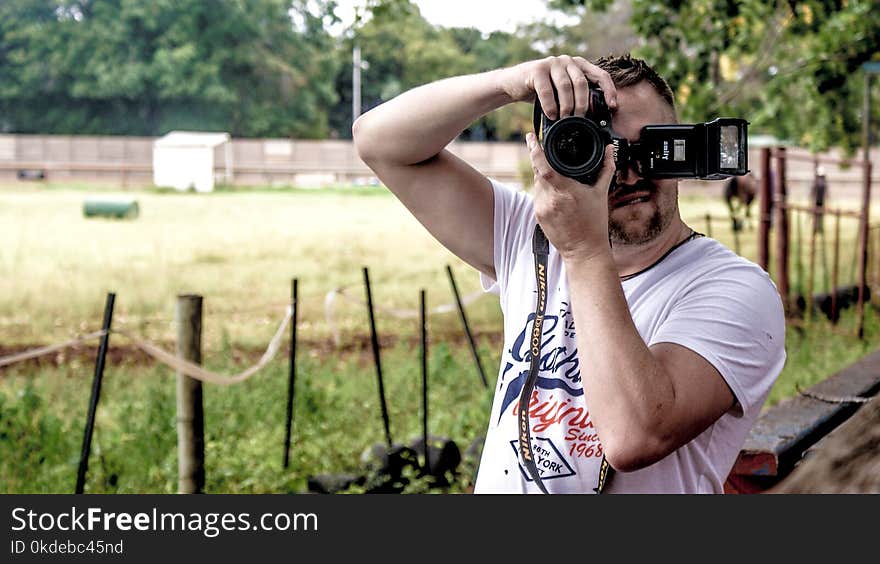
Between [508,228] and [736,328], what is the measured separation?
53 centimetres

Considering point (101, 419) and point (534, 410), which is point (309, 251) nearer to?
point (101, 419)

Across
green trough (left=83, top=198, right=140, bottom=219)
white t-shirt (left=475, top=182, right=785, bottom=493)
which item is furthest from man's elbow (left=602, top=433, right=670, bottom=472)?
green trough (left=83, top=198, right=140, bottom=219)

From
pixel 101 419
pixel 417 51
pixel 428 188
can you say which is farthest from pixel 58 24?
pixel 428 188

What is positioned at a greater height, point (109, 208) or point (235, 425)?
point (109, 208)

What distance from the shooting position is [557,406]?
58.3 inches

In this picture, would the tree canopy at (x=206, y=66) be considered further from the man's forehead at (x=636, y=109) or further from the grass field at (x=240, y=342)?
the man's forehead at (x=636, y=109)

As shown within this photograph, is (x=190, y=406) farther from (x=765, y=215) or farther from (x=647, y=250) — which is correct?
(x=765, y=215)

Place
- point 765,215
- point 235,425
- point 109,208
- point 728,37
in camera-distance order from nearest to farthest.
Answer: point 235,425
point 728,37
point 765,215
point 109,208

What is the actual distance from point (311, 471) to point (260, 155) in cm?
3667

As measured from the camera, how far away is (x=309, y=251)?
19.5 metres

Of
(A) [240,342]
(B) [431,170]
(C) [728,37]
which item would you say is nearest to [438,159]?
(B) [431,170]

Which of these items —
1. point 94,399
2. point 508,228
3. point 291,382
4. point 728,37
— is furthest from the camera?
point 728,37

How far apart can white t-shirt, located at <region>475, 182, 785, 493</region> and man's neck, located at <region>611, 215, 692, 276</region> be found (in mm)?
23

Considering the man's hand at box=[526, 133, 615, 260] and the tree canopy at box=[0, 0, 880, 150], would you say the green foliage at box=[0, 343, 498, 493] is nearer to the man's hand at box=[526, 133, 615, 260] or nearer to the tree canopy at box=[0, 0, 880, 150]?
the man's hand at box=[526, 133, 615, 260]
